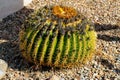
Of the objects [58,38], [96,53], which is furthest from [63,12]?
[96,53]

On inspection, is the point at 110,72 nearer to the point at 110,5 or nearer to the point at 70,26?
the point at 70,26

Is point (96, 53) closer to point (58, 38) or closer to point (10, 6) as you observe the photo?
point (58, 38)

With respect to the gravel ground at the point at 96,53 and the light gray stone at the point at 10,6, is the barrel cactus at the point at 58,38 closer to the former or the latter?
the gravel ground at the point at 96,53

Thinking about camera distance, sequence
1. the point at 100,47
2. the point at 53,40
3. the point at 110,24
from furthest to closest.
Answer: the point at 110,24 < the point at 100,47 < the point at 53,40

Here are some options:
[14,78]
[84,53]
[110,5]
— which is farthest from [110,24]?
[14,78]

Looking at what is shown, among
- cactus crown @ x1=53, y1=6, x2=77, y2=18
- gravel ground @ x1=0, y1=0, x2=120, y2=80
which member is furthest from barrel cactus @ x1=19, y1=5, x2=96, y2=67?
gravel ground @ x1=0, y1=0, x2=120, y2=80
